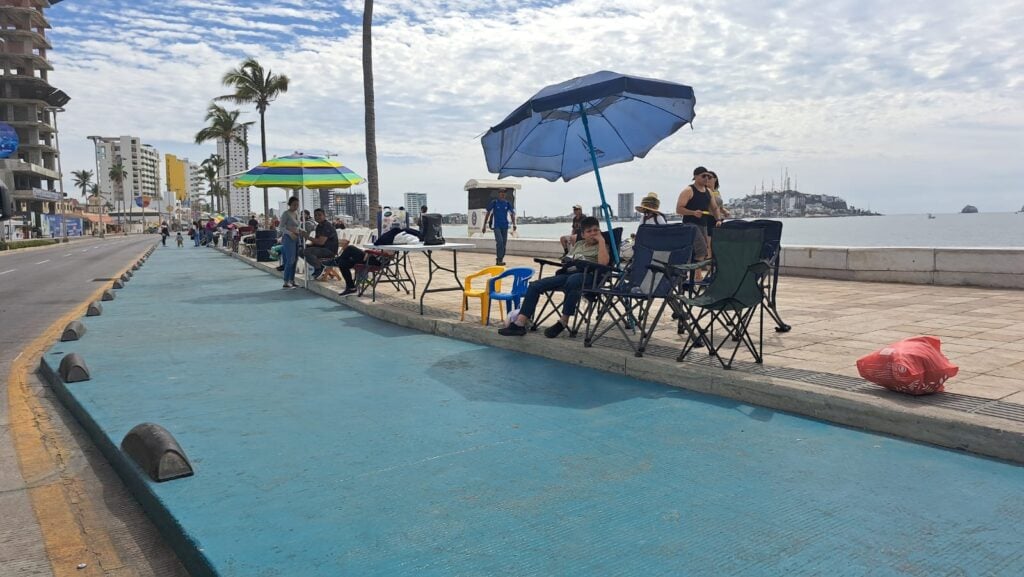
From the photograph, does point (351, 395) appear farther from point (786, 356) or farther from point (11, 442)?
point (786, 356)

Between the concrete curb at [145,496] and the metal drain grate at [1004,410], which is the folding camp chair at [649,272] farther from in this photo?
the concrete curb at [145,496]

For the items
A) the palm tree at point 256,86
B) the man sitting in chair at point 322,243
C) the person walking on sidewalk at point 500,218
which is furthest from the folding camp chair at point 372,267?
the palm tree at point 256,86

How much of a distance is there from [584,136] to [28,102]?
9866 cm

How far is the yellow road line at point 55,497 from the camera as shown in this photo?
286 centimetres

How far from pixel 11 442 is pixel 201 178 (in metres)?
94.3

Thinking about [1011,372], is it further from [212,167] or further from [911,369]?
[212,167]

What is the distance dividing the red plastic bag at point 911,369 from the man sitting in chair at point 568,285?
2.53 metres

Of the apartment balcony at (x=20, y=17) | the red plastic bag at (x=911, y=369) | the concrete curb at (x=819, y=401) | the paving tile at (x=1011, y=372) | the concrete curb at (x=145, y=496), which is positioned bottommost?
the concrete curb at (x=145, y=496)

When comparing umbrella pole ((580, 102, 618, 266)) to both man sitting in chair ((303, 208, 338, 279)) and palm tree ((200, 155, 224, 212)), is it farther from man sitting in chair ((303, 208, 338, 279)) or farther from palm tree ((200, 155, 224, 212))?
palm tree ((200, 155, 224, 212))

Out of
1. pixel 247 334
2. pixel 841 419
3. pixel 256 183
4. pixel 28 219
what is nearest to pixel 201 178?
pixel 28 219

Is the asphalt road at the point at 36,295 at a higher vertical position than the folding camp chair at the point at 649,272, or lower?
lower

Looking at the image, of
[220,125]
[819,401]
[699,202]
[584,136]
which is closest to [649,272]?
[819,401]

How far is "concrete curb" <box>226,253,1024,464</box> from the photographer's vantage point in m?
3.60

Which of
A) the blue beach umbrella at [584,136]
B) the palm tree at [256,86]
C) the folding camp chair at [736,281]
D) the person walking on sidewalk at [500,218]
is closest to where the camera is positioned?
the folding camp chair at [736,281]
